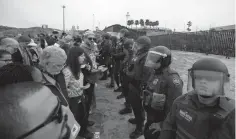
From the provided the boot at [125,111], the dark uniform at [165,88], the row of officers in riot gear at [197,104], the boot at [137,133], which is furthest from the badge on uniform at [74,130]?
the boot at [125,111]

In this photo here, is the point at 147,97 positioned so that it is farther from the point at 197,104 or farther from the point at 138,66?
the point at 138,66

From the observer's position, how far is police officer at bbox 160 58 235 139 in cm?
145

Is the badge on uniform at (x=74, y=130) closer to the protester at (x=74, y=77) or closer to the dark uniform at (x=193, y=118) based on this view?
the dark uniform at (x=193, y=118)

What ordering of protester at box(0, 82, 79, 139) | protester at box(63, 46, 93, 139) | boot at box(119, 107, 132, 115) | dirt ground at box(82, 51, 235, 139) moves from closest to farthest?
1. protester at box(0, 82, 79, 139)
2. protester at box(63, 46, 93, 139)
3. dirt ground at box(82, 51, 235, 139)
4. boot at box(119, 107, 132, 115)

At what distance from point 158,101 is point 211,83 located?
1040 millimetres

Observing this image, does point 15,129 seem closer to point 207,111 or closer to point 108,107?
point 207,111

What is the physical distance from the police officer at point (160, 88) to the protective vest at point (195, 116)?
24.0 inches

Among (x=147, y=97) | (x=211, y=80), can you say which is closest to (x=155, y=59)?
(x=147, y=97)

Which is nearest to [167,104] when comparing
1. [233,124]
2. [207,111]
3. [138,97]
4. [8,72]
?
[207,111]

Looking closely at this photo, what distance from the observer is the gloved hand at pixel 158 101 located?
2461 mm

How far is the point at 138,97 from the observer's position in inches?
158

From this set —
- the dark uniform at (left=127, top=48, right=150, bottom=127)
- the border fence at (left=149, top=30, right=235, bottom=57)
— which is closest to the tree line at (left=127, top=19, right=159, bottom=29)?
the border fence at (left=149, top=30, right=235, bottom=57)

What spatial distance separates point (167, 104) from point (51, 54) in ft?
5.28

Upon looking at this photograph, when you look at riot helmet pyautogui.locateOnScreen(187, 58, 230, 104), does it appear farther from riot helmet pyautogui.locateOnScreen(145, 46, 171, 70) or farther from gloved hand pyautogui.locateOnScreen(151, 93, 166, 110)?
riot helmet pyautogui.locateOnScreen(145, 46, 171, 70)
